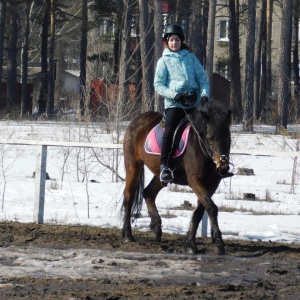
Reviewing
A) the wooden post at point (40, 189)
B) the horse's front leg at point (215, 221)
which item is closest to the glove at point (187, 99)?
the horse's front leg at point (215, 221)

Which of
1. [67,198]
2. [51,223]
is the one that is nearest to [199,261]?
[51,223]

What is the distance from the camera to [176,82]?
33.9ft

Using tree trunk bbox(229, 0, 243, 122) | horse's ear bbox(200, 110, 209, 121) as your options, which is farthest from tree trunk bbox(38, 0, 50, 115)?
horse's ear bbox(200, 110, 209, 121)

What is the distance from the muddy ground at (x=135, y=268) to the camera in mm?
7473

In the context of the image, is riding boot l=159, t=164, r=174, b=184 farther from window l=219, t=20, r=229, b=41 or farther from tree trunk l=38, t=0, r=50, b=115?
window l=219, t=20, r=229, b=41

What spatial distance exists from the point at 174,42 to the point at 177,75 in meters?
0.37

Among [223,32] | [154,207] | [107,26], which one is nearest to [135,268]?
[154,207]

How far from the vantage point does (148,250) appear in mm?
10023

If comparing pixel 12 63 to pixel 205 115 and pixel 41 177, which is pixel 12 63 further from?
pixel 205 115

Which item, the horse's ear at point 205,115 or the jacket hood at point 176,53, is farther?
the jacket hood at point 176,53

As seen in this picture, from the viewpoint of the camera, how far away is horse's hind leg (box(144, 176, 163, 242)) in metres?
10.7

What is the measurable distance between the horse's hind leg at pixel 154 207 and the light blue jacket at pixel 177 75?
121cm

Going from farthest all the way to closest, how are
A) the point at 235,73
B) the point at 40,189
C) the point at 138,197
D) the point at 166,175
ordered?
the point at 235,73 < the point at 40,189 < the point at 138,197 < the point at 166,175

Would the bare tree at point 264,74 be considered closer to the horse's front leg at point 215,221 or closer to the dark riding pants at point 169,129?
the dark riding pants at point 169,129
